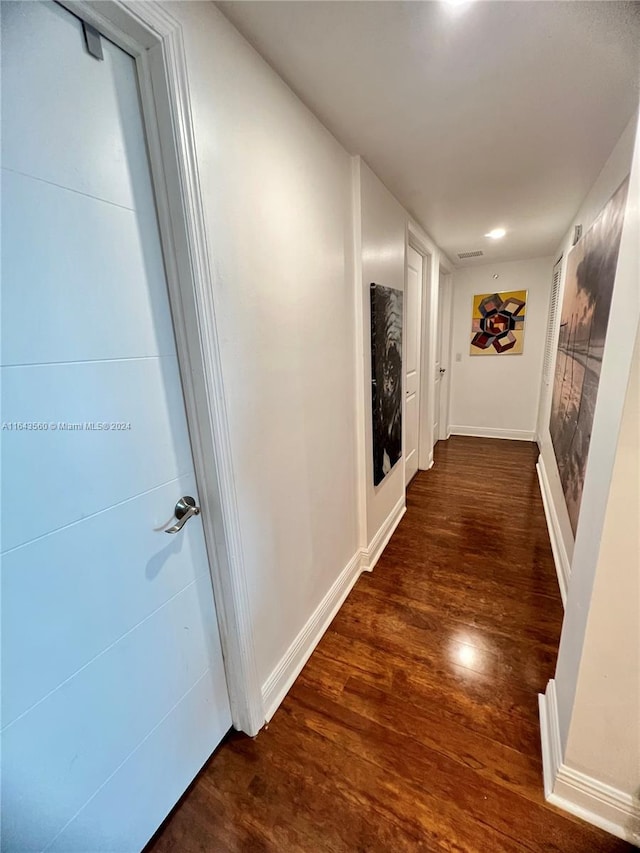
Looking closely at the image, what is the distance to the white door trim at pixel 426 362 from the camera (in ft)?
10.8

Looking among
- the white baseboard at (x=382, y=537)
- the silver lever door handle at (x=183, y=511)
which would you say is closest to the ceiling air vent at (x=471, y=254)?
the white baseboard at (x=382, y=537)

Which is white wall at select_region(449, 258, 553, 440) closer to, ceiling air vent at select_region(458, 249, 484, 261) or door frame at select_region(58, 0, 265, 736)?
ceiling air vent at select_region(458, 249, 484, 261)

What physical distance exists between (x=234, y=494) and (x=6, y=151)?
3.01ft

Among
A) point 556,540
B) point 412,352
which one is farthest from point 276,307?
point 556,540

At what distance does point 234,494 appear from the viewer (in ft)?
3.58

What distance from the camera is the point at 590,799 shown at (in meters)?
1.02

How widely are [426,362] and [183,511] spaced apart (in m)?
3.09

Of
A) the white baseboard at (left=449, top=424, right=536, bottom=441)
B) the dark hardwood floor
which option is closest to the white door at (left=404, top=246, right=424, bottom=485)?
the dark hardwood floor

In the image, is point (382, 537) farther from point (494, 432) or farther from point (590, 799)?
point (494, 432)

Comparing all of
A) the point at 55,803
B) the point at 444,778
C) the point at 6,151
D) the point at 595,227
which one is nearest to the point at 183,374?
the point at 6,151

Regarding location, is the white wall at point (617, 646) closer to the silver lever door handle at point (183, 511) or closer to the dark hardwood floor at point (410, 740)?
the dark hardwood floor at point (410, 740)

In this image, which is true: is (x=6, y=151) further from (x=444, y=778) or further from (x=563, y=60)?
(x=444, y=778)

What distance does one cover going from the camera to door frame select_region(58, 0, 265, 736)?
2.52 ft

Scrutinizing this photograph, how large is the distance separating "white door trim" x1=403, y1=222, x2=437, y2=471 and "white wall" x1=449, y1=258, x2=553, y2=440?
4.64 feet
